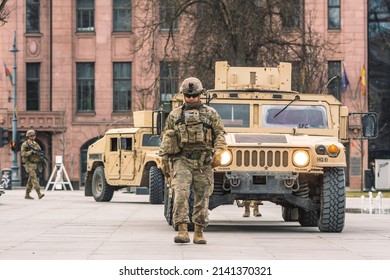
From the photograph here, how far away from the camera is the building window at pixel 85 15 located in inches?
2537

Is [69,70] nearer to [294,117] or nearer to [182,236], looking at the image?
[294,117]

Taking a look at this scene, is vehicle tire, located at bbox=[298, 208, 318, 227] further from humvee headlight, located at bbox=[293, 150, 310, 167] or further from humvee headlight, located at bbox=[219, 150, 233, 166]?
humvee headlight, located at bbox=[219, 150, 233, 166]

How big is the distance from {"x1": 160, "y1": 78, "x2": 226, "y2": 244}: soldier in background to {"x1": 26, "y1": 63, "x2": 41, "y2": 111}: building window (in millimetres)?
49701

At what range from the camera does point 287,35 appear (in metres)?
43.3

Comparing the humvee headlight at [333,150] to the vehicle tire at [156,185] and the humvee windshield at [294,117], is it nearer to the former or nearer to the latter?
the humvee windshield at [294,117]

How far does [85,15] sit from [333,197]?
4770cm

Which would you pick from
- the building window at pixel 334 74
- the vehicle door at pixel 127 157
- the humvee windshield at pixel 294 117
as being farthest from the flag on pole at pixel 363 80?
the humvee windshield at pixel 294 117

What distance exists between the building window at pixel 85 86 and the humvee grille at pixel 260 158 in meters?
46.9

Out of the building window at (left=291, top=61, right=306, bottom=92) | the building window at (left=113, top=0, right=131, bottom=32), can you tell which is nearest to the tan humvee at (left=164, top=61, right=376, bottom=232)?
the building window at (left=291, top=61, right=306, bottom=92)

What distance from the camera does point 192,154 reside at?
50.9 ft

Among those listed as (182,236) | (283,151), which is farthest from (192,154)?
(283,151)

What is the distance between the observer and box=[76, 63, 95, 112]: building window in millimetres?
64438
